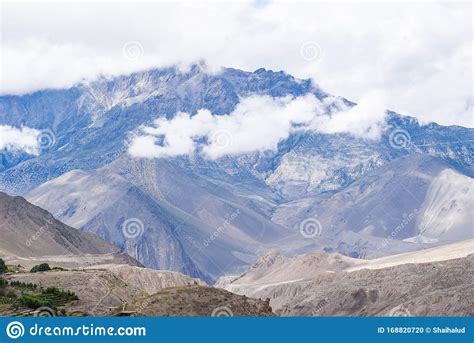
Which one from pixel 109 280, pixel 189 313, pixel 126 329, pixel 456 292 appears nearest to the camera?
pixel 126 329

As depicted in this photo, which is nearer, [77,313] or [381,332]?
[381,332]

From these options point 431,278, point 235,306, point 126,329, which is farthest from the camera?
point 431,278

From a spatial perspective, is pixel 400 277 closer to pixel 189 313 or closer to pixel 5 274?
pixel 5 274

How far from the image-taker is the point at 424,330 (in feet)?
201

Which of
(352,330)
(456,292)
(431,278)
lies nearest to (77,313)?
(352,330)

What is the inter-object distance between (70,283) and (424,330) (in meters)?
53.4

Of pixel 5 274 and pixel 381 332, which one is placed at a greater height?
pixel 5 274

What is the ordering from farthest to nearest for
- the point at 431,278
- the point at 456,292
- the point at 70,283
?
1. the point at 431,278
2. the point at 456,292
3. the point at 70,283

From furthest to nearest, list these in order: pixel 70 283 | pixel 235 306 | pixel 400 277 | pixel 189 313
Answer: pixel 400 277, pixel 70 283, pixel 235 306, pixel 189 313

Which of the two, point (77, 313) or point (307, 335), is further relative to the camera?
point (77, 313)

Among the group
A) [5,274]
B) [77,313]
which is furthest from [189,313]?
[5,274]

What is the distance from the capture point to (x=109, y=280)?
111375 mm

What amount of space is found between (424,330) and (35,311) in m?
31.2

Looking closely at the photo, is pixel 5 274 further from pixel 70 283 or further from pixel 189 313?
pixel 189 313
